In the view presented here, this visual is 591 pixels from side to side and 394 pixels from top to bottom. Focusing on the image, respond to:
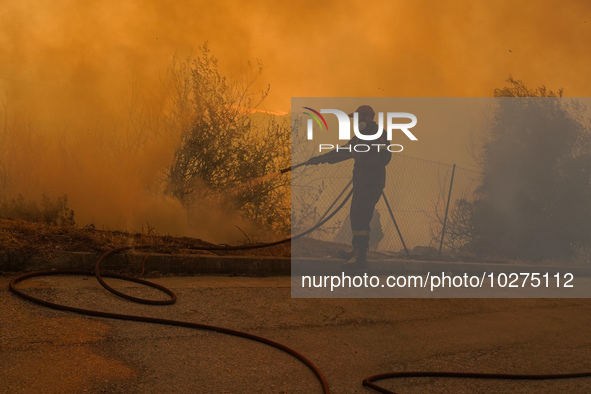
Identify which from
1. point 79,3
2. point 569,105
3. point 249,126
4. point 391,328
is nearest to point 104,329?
point 391,328

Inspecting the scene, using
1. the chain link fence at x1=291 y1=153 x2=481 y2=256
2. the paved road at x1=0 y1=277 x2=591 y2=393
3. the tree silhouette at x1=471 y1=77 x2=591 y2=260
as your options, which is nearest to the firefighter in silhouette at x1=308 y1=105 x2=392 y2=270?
the chain link fence at x1=291 y1=153 x2=481 y2=256

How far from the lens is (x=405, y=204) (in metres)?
9.16

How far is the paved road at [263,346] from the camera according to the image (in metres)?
2.83

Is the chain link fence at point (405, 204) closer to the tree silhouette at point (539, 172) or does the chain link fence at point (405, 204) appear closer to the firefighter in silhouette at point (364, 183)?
the firefighter in silhouette at point (364, 183)

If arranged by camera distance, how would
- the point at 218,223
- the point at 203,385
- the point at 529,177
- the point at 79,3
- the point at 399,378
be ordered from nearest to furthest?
the point at 203,385, the point at 399,378, the point at 218,223, the point at 79,3, the point at 529,177

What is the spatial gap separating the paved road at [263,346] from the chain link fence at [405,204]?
279cm

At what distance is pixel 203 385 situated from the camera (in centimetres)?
279

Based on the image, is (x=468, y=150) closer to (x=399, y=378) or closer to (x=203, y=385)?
(x=399, y=378)

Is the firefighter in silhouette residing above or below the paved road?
above

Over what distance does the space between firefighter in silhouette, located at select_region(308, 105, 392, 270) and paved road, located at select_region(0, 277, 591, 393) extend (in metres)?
1.29

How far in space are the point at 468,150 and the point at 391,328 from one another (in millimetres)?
8257

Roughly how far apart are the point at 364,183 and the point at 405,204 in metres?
2.65

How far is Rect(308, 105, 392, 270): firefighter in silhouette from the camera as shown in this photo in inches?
→ 261

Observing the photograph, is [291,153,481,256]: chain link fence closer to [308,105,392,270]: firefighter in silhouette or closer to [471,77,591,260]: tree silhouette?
[308,105,392,270]: firefighter in silhouette
